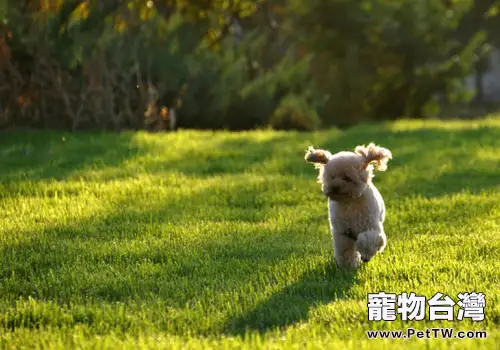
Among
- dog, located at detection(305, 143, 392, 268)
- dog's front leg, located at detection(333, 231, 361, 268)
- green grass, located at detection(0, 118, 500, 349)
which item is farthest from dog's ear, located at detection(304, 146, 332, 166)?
green grass, located at detection(0, 118, 500, 349)

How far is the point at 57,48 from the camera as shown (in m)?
14.6

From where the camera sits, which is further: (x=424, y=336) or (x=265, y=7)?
(x=265, y=7)

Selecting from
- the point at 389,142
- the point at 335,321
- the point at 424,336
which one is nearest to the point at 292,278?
the point at 335,321

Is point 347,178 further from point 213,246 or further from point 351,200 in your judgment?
point 213,246

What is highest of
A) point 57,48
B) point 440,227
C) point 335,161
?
point 57,48

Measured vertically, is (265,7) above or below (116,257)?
above

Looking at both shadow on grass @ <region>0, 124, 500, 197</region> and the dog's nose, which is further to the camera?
shadow on grass @ <region>0, 124, 500, 197</region>

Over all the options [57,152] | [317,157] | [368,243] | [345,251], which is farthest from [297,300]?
[57,152]

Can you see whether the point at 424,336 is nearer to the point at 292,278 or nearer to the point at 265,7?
the point at 292,278

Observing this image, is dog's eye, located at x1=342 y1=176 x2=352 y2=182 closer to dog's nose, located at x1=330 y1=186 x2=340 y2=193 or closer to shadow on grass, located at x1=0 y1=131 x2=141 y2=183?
dog's nose, located at x1=330 y1=186 x2=340 y2=193

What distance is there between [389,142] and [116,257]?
25.6ft

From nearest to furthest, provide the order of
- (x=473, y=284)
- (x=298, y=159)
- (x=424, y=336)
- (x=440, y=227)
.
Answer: (x=424, y=336)
(x=473, y=284)
(x=440, y=227)
(x=298, y=159)

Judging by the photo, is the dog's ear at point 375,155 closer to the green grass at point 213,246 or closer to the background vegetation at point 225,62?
the green grass at point 213,246

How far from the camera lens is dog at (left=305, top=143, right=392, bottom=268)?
6258 millimetres
